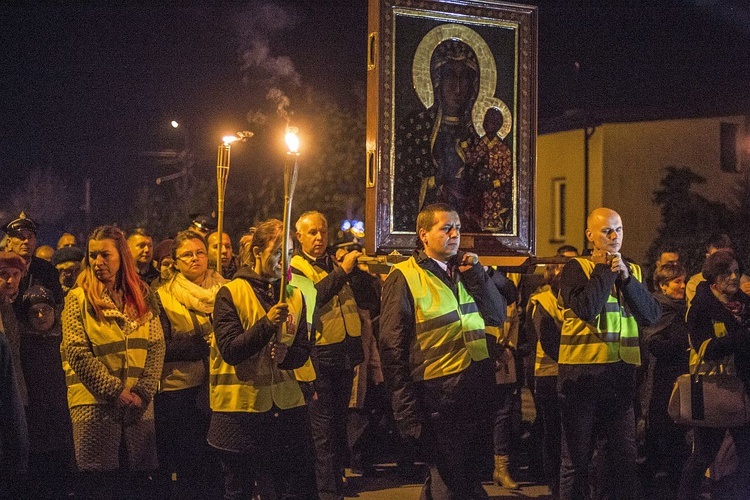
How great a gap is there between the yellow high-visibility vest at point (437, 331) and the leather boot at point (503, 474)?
10.9 ft

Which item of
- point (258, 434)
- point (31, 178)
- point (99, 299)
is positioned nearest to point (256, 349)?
point (258, 434)

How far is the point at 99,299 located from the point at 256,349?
1186 millimetres

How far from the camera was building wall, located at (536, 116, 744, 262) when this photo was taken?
3145cm

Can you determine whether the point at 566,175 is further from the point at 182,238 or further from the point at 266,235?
the point at 266,235

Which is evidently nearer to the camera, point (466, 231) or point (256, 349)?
point (256, 349)

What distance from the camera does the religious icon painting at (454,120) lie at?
784 centimetres

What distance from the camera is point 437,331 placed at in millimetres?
6805

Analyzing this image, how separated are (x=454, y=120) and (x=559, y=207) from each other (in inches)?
1099

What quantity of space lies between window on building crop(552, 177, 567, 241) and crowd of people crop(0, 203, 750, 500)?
25164 millimetres

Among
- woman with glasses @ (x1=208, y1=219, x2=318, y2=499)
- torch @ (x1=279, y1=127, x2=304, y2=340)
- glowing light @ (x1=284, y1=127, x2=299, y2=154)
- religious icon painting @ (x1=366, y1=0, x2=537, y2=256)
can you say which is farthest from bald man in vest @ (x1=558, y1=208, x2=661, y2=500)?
glowing light @ (x1=284, y1=127, x2=299, y2=154)

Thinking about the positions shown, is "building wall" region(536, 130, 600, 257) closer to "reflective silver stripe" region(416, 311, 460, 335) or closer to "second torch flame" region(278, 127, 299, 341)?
"reflective silver stripe" region(416, 311, 460, 335)

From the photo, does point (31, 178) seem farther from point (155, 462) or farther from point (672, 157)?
point (155, 462)

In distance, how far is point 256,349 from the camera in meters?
6.18

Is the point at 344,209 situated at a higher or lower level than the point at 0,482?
higher
